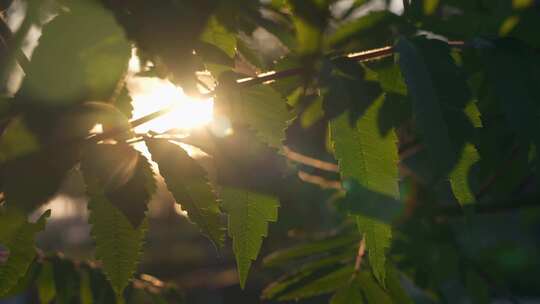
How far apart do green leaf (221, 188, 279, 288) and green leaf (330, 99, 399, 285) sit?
0.44ft

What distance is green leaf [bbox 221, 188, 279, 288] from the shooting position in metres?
1.08

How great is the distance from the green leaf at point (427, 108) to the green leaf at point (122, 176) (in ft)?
1.42

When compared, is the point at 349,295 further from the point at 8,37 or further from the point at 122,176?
the point at 8,37

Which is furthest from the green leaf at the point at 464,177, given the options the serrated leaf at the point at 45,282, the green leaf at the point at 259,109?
the serrated leaf at the point at 45,282

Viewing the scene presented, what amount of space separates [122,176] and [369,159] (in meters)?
0.39

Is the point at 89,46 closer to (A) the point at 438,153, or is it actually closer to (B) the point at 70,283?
(A) the point at 438,153

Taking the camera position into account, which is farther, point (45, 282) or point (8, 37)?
point (45, 282)

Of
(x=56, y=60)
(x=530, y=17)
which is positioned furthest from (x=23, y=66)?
(x=530, y=17)

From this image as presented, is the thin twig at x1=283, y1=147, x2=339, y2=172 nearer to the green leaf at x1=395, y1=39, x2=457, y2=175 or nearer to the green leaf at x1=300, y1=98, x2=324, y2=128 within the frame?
the green leaf at x1=300, y1=98, x2=324, y2=128

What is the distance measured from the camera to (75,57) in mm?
1006

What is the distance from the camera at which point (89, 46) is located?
3.37 ft

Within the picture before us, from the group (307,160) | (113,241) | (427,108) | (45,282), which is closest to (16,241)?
(113,241)

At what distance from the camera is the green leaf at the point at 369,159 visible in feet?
3.45

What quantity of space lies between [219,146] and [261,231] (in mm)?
152
